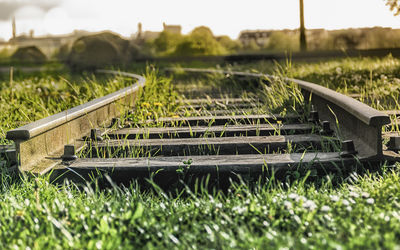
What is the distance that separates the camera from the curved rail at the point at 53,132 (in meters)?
3.12

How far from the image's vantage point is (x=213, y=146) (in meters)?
3.82

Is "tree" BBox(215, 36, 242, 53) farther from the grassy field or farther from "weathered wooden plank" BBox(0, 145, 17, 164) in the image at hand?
the grassy field

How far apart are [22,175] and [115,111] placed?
93.2 inches

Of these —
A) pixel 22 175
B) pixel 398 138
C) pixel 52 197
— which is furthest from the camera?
pixel 398 138

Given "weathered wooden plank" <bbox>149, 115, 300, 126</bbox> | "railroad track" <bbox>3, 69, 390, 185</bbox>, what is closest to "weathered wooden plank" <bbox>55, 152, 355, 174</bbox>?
"railroad track" <bbox>3, 69, 390, 185</bbox>

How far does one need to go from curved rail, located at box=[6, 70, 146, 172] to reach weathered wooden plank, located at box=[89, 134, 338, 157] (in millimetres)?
248

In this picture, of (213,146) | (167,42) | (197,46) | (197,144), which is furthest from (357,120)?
(167,42)

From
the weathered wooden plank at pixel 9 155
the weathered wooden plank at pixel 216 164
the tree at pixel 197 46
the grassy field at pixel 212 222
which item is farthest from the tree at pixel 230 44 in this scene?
the grassy field at pixel 212 222

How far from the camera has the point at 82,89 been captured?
6996mm

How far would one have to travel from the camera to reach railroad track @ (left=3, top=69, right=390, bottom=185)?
3123 millimetres

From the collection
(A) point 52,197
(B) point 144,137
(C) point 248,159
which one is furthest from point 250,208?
(B) point 144,137

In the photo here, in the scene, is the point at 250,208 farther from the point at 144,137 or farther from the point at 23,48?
the point at 23,48

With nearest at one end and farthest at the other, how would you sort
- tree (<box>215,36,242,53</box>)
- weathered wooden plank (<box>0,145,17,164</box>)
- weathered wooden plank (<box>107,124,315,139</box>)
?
1. weathered wooden plank (<box>0,145,17,164</box>)
2. weathered wooden plank (<box>107,124,315,139</box>)
3. tree (<box>215,36,242,53</box>)

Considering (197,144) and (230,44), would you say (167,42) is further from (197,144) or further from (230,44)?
(197,144)
